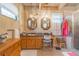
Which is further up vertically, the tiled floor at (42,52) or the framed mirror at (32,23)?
the framed mirror at (32,23)

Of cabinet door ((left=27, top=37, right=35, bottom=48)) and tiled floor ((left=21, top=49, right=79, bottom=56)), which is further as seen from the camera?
cabinet door ((left=27, top=37, right=35, bottom=48))

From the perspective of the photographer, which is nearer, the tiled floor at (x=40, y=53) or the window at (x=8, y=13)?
the tiled floor at (x=40, y=53)

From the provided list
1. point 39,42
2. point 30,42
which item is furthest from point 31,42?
point 39,42

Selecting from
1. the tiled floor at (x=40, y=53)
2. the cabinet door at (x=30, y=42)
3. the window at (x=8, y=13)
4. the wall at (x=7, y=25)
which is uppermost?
the window at (x=8, y=13)

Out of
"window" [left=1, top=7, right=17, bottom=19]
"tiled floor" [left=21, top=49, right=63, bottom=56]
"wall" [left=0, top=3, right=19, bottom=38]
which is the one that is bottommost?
"tiled floor" [left=21, top=49, right=63, bottom=56]

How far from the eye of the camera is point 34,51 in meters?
1.45

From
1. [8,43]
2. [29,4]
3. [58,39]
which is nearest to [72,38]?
[58,39]

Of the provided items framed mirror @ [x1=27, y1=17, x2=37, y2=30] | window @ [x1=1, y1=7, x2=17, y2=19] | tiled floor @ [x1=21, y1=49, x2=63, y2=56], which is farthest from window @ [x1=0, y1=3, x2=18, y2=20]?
tiled floor @ [x1=21, y1=49, x2=63, y2=56]

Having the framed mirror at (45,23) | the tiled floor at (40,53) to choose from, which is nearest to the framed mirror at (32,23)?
Answer: the framed mirror at (45,23)

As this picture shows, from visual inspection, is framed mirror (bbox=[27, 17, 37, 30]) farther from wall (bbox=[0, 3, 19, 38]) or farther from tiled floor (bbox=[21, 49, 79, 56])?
tiled floor (bbox=[21, 49, 79, 56])

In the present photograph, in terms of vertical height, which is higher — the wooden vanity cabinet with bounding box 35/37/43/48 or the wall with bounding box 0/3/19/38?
the wall with bounding box 0/3/19/38

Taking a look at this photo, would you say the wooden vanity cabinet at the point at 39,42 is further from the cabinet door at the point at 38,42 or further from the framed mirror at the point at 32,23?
the framed mirror at the point at 32,23

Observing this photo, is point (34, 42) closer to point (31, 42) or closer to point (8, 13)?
point (31, 42)

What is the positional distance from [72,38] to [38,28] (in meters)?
0.43
